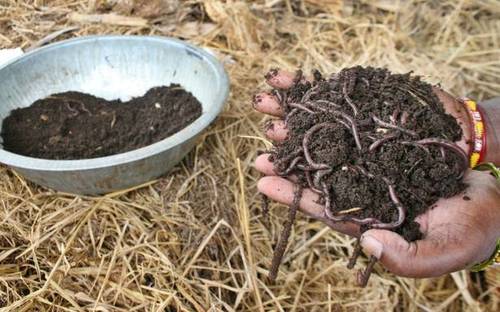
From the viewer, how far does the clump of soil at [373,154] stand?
214cm

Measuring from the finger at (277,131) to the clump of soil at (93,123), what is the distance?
2.31 feet

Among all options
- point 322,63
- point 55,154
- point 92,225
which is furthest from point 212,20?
point 92,225

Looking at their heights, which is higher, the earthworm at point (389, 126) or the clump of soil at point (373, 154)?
the earthworm at point (389, 126)

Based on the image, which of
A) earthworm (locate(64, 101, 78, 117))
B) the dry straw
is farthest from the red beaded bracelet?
earthworm (locate(64, 101, 78, 117))

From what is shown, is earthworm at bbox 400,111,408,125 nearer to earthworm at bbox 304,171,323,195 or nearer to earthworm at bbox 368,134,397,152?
earthworm at bbox 368,134,397,152

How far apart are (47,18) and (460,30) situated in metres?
2.97

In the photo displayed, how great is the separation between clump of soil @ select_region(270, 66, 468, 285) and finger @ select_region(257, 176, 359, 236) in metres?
0.04

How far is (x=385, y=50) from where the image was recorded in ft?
13.0

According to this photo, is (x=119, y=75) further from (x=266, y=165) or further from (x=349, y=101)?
(x=349, y=101)

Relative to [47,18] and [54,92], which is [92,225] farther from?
[47,18]

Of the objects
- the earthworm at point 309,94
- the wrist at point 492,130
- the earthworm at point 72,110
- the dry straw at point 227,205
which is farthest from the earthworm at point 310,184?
the earthworm at point 72,110

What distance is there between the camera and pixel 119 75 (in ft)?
11.4

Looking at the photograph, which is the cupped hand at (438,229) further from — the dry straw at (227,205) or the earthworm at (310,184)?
the dry straw at (227,205)

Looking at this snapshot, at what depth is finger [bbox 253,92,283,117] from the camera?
266 cm
